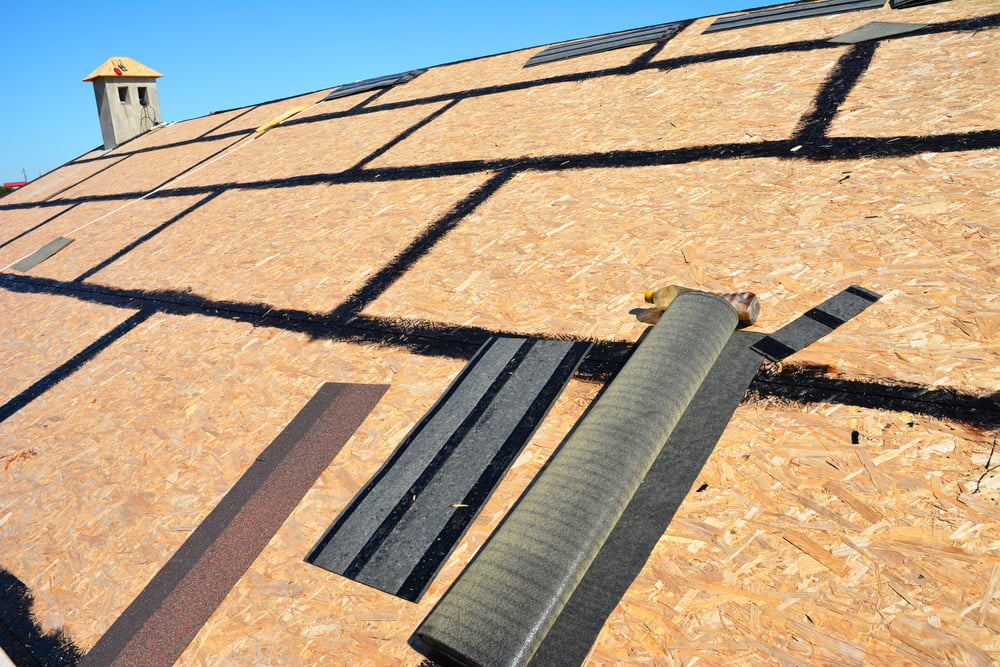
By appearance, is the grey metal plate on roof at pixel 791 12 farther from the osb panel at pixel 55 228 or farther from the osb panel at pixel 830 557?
the osb panel at pixel 55 228

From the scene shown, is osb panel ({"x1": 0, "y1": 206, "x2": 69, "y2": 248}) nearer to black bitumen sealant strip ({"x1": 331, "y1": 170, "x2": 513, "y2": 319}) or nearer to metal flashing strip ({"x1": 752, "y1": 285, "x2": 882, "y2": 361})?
black bitumen sealant strip ({"x1": 331, "y1": 170, "x2": 513, "y2": 319})

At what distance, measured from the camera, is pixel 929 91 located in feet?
15.3

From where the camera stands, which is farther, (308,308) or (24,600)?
(308,308)

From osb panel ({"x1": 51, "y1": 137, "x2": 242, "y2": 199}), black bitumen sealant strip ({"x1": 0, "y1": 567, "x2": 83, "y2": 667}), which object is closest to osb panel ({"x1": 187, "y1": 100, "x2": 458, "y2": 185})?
osb panel ({"x1": 51, "y1": 137, "x2": 242, "y2": 199})

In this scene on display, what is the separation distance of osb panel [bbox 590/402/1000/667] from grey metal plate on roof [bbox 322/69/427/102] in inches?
377

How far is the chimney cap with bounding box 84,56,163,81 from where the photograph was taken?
1486cm

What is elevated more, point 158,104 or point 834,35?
point 834,35

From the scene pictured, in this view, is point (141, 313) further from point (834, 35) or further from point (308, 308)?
point (834, 35)

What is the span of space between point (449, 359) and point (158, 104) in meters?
→ 16.1

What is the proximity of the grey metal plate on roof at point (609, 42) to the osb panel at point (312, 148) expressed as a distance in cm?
192

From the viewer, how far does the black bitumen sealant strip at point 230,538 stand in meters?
2.50

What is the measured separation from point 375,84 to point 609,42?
416 centimetres

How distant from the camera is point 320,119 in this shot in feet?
31.9

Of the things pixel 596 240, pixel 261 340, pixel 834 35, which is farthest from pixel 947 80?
pixel 261 340
